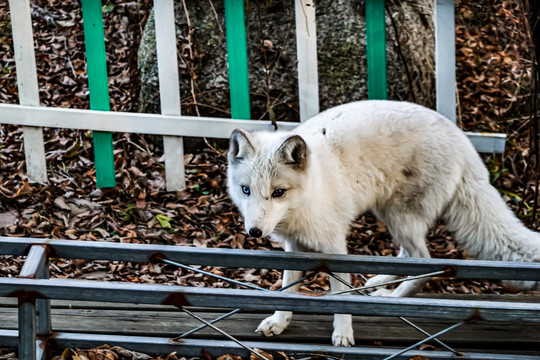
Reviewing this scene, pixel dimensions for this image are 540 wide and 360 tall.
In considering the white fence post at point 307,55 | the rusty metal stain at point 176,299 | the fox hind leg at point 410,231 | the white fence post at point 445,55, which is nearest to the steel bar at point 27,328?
the rusty metal stain at point 176,299

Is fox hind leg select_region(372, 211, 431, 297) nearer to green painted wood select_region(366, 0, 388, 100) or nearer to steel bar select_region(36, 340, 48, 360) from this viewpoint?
green painted wood select_region(366, 0, 388, 100)

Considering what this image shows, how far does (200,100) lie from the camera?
5.46 m

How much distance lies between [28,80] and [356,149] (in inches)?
100

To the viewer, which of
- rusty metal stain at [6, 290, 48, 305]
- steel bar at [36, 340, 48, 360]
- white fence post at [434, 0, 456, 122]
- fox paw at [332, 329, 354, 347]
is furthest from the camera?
white fence post at [434, 0, 456, 122]

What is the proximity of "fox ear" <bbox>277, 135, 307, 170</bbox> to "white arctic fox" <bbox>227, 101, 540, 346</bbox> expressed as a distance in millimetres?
138

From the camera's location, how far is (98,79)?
4730 mm

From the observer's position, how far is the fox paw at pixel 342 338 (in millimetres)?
3318

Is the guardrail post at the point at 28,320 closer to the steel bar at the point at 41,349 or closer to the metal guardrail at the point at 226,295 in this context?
the metal guardrail at the point at 226,295

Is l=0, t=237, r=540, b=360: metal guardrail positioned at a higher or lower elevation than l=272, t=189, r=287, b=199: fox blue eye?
lower

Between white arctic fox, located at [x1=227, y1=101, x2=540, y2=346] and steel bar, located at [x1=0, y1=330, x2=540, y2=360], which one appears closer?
steel bar, located at [x1=0, y1=330, x2=540, y2=360]

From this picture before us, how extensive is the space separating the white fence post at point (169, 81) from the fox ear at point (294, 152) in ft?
5.96

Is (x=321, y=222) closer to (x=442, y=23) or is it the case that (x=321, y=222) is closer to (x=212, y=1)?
(x=442, y=23)

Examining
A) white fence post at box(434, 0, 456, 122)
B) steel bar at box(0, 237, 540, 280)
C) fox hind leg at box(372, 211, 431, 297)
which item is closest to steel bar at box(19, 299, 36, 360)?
steel bar at box(0, 237, 540, 280)

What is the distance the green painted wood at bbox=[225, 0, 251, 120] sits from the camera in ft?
15.2
